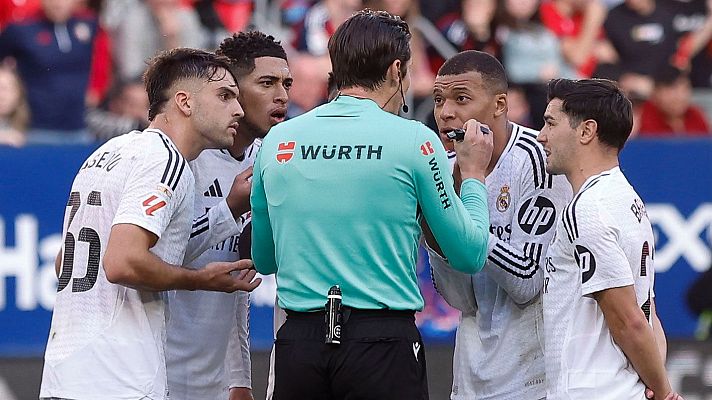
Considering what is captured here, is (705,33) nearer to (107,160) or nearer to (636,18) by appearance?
(636,18)

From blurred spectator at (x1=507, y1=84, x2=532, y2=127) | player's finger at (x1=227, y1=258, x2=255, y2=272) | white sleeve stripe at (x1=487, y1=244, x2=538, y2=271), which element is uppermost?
blurred spectator at (x1=507, y1=84, x2=532, y2=127)

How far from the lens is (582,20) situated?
10.9 meters

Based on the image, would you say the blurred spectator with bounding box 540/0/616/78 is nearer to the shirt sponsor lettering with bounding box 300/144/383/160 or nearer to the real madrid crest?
the real madrid crest

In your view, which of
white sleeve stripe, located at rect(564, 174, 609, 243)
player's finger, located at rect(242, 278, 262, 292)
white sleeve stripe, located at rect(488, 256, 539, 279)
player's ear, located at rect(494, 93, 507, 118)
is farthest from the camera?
player's ear, located at rect(494, 93, 507, 118)

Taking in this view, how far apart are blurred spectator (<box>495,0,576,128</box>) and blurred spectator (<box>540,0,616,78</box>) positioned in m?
0.17

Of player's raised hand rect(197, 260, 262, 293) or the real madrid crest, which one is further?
the real madrid crest

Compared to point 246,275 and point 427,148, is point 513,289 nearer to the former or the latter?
point 427,148

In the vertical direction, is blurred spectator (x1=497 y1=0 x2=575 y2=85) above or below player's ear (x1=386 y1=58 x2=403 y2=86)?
above

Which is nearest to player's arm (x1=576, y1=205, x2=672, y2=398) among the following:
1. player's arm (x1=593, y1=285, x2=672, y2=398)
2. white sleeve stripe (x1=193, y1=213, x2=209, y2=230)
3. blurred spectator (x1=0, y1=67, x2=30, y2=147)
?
player's arm (x1=593, y1=285, x2=672, y2=398)

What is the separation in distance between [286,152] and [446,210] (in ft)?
1.96

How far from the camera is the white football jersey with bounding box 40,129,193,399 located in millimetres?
4324

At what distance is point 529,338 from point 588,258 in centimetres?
84

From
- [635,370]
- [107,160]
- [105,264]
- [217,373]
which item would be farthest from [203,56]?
[635,370]

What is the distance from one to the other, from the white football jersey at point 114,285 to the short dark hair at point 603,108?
1487 mm
